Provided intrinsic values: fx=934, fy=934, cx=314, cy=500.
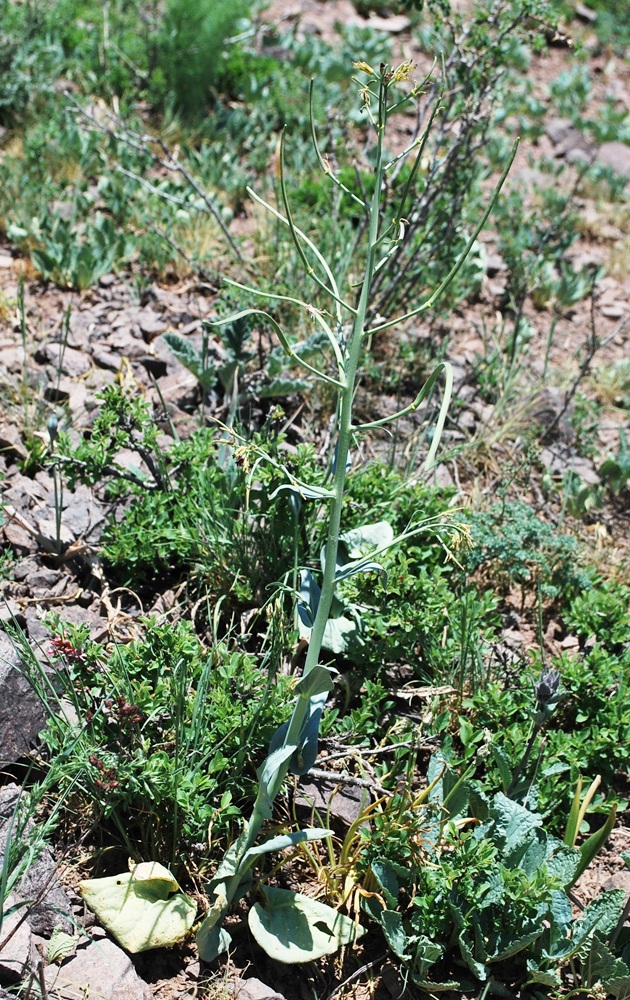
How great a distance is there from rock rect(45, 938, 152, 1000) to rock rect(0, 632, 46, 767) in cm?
51

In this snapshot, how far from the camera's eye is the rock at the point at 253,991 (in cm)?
219

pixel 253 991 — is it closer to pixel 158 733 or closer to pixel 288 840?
pixel 288 840

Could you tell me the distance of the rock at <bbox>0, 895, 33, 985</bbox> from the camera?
2.05 m

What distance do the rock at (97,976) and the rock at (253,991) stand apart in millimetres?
207

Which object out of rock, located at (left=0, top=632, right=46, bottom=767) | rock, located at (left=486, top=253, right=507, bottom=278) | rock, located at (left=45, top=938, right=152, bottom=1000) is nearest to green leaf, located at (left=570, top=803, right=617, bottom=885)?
rock, located at (left=45, top=938, right=152, bottom=1000)

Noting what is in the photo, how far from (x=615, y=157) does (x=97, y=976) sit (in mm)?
6245

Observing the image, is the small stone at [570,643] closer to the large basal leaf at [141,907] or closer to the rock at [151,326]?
the large basal leaf at [141,907]

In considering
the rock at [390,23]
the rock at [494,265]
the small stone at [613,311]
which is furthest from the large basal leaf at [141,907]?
the rock at [390,23]

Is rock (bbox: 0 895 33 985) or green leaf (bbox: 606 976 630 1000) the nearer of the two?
rock (bbox: 0 895 33 985)

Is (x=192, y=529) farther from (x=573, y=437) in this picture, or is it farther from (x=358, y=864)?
(x=573, y=437)

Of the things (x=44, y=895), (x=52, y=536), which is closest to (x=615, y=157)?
(x=52, y=536)

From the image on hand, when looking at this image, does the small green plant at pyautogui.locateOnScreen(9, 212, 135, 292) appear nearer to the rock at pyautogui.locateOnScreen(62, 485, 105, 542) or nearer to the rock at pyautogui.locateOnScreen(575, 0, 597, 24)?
the rock at pyautogui.locateOnScreen(62, 485, 105, 542)

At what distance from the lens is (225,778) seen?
2477 millimetres

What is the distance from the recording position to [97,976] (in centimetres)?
213
